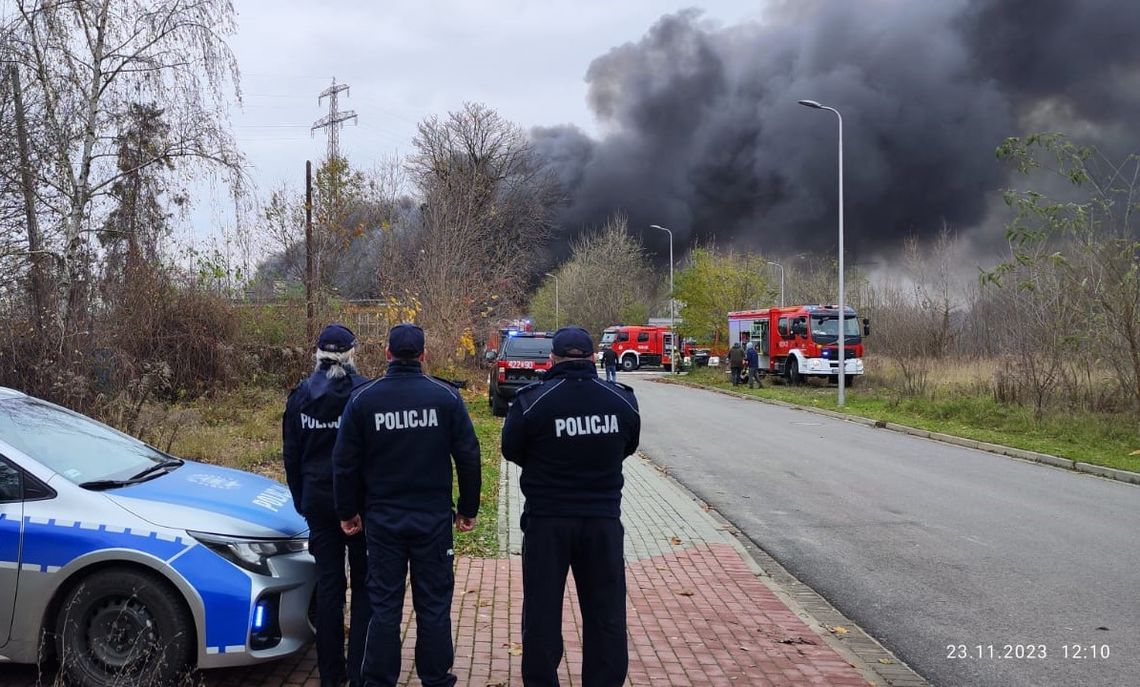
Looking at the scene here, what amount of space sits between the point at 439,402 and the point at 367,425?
33 cm

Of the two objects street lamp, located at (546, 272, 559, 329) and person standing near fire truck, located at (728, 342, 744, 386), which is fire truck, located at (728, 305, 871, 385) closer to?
person standing near fire truck, located at (728, 342, 744, 386)

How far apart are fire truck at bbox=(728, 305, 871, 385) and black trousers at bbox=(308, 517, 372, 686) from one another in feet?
87.4

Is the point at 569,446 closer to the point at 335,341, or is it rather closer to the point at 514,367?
the point at 335,341

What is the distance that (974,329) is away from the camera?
33375mm

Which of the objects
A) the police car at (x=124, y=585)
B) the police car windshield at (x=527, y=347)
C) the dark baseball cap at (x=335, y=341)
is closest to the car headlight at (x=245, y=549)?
the police car at (x=124, y=585)

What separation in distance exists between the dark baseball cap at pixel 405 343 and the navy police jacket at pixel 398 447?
100mm

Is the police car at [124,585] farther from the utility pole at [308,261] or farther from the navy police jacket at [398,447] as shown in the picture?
the utility pole at [308,261]

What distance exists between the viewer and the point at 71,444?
14.7ft

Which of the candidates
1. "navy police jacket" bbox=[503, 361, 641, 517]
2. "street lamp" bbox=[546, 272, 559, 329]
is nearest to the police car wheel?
"navy police jacket" bbox=[503, 361, 641, 517]

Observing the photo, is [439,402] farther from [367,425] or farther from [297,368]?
[297,368]

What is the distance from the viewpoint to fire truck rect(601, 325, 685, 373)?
169 ft

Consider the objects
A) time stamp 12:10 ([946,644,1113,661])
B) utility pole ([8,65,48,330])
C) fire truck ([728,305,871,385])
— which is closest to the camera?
time stamp 12:10 ([946,644,1113,661])

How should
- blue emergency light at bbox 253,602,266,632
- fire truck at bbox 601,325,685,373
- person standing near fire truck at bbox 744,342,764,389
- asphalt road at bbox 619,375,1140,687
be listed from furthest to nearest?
fire truck at bbox 601,325,685,373, person standing near fire truck at bbox 744,342,764,389, asphalt road at bbox 619,375,1140,687, blue emergency light at bbox 253,602,266,632

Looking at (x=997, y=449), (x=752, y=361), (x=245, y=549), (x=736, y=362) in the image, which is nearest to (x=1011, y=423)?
(x=997, y=449)
